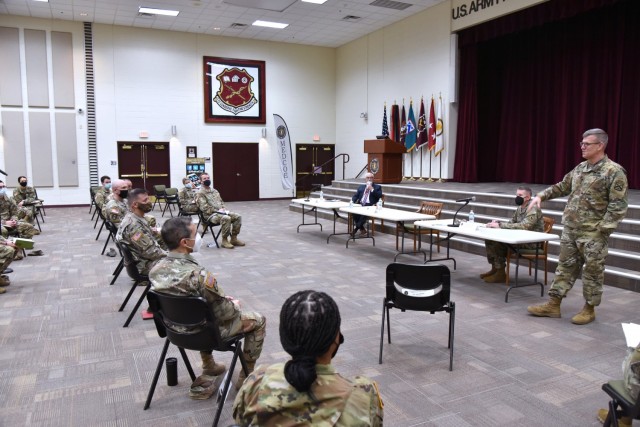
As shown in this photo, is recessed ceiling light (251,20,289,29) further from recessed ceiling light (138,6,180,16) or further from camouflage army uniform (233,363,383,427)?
camouflage army uniform (233,363,383,427)

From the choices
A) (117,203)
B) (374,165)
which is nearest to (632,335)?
(117,203)

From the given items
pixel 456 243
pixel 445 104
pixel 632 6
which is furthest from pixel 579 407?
pixel 445 104

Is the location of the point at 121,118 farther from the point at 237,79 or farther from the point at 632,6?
the point at 632,6

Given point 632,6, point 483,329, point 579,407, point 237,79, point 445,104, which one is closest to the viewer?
point 579,407

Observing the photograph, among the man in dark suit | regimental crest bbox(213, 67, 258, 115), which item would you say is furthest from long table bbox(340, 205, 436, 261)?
regimental crest bbox(213, 67, 258, 115)

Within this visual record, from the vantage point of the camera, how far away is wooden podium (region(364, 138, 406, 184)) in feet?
37.3

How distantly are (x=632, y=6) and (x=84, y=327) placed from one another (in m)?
10.6

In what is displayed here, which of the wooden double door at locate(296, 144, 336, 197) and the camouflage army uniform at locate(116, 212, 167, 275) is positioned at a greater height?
the wooden double door at locate(296, 144, 336, 197)

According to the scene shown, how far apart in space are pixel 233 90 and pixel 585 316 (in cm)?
1355

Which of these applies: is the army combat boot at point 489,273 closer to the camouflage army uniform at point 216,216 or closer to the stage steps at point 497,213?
the stage steps at point 497,213

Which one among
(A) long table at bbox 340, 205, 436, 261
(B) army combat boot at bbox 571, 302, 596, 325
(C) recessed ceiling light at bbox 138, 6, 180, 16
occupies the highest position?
(C) recessed ceiling light at bbox 138, 6, 180, 16

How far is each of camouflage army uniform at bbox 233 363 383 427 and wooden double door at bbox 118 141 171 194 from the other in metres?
14.4

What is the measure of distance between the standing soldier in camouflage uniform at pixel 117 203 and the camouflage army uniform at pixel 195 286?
3647 mm

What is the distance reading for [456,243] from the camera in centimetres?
812
